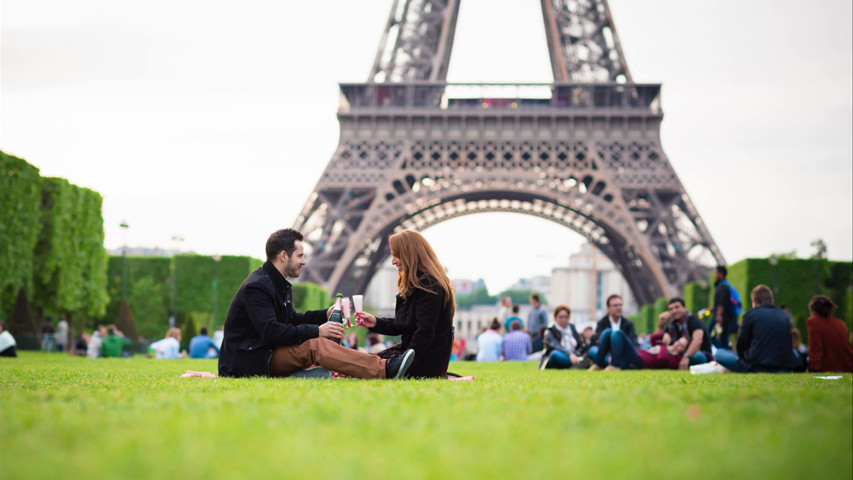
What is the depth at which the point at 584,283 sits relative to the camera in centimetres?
9912

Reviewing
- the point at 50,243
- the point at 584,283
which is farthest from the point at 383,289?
the point at 50,243

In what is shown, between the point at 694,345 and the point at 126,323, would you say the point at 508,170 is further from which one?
the point at 694,345

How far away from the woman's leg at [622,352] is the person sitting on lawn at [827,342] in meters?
2.04

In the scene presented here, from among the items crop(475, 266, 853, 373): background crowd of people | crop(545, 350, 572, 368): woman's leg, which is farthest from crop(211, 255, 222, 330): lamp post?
crop(545, 350, 572, 368): woman's leg

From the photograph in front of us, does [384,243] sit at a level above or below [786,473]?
above

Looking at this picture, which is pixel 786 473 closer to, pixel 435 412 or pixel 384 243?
pixel 435 412

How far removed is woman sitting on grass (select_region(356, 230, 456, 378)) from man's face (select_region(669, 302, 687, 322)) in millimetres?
5515

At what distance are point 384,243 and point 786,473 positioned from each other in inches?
1425

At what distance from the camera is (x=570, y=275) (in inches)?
3905

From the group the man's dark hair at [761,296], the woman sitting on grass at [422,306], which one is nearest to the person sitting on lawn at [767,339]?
the man's dark hair at [761,296]

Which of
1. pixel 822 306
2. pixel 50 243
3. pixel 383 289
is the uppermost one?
pixel 50 243

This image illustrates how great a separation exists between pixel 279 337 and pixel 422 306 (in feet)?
3.48

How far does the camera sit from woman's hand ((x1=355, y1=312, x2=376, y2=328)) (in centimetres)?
684

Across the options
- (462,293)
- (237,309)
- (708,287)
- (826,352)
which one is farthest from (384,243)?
(462,293)
